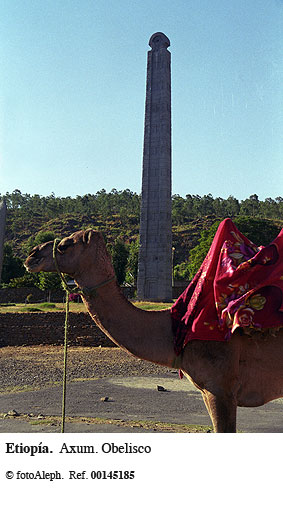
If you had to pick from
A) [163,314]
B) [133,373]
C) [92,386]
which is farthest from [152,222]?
[163,314]

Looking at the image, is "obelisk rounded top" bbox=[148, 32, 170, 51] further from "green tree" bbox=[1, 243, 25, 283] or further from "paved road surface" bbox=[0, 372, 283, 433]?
"green tree" bbox=[1, 243, 25, 283]

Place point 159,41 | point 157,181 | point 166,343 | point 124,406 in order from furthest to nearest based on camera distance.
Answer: point 157,181 → point 159,41 → point 124,406 → point 166,343

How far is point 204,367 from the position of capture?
3988mm

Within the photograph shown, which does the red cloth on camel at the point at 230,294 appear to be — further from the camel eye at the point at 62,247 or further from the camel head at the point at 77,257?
the camel eye at the point at 62,247

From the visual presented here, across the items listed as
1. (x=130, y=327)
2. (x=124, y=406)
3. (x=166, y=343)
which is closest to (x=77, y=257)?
(x=130, y=327)

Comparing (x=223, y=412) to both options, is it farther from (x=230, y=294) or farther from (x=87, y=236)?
(x=87, y=236)

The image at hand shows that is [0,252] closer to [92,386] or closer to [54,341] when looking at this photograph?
[92,386]

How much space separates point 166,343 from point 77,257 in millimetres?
1153

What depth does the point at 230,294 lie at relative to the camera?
4.09m

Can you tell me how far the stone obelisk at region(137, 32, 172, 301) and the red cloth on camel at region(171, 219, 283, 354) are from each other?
3097cm

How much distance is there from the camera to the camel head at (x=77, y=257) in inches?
163
